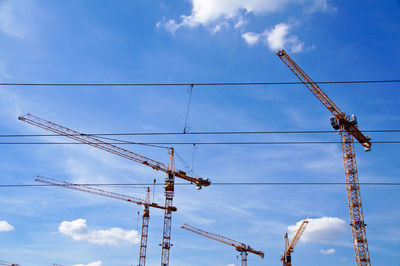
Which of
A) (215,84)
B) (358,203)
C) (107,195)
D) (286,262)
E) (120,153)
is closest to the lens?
(215,84)

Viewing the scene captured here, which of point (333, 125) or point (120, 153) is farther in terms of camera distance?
point (120, 153)

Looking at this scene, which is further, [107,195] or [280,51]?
[107,195]

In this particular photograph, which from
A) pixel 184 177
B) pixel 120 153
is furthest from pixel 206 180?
pixel 120 153

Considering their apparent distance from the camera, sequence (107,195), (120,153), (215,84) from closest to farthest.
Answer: (215,84) < (120,153) < (107,195)

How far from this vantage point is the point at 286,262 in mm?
138625

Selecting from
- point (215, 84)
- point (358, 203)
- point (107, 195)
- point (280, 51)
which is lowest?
point (215, 84)

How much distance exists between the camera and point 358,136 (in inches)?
3302

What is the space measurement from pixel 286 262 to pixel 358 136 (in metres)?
72.4

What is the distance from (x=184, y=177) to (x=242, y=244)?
58610mm

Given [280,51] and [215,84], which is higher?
[280,51]

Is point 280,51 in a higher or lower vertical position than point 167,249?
higher

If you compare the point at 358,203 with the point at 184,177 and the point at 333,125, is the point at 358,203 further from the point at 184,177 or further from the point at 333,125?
the point at 184,177

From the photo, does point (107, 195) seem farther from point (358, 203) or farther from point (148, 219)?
point (358, 203)

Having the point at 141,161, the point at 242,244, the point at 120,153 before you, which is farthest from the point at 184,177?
the point at 242,244
